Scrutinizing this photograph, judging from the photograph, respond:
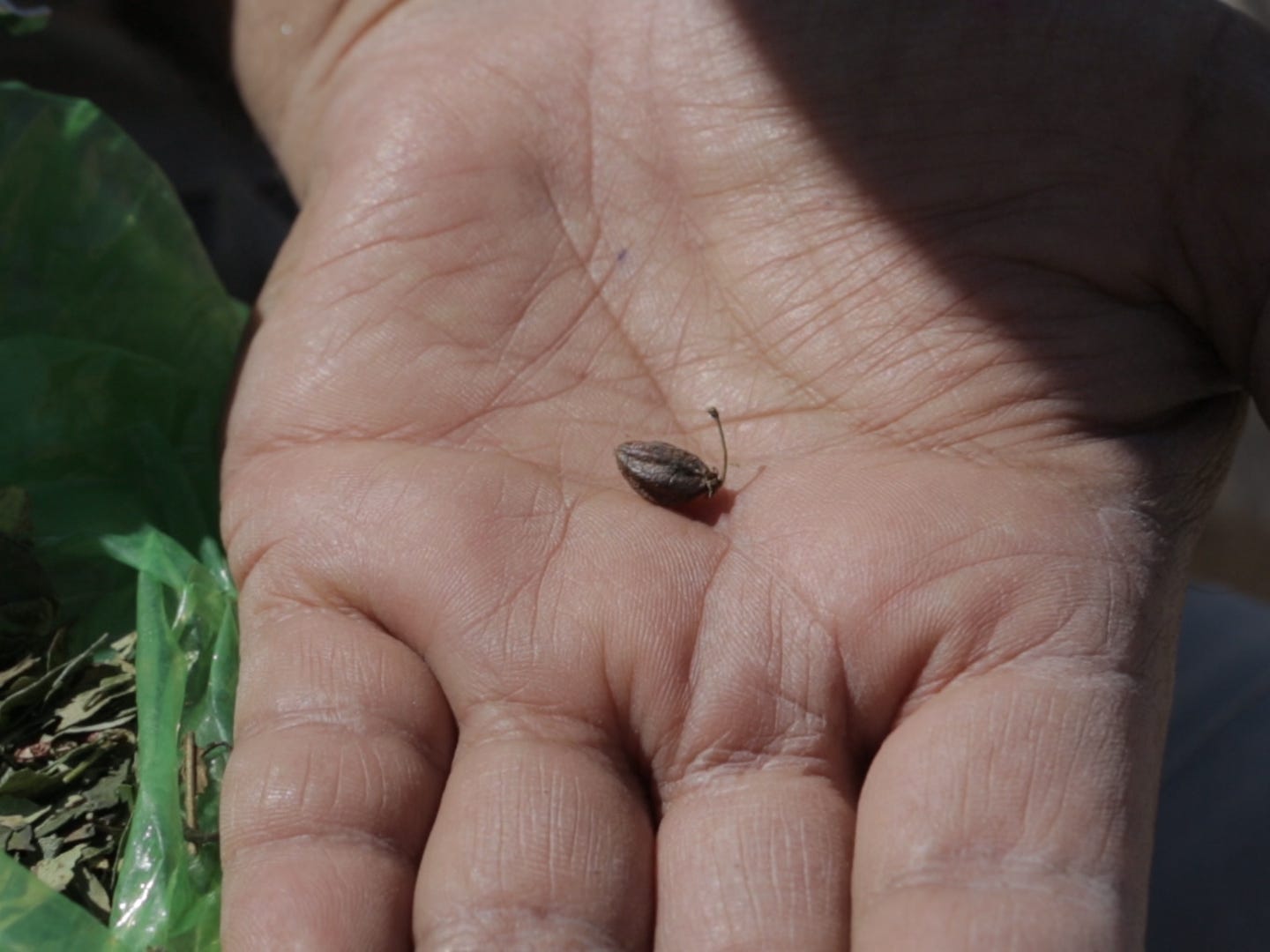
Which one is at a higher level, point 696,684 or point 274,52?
point 274,52

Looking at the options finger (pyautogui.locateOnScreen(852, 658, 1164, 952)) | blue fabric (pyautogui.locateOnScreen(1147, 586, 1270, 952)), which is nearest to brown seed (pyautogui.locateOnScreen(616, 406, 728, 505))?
finger (pyautogui.locateOnScreen(852, 658, 1164, 952))

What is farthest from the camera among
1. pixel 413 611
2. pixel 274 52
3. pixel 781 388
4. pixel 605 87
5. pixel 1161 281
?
pixel 274 52

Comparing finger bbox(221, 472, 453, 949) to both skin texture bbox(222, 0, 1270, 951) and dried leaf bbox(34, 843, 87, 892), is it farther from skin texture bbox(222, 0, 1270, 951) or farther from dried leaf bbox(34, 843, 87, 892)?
dried leaf bbox(34, 843, 87, 892)

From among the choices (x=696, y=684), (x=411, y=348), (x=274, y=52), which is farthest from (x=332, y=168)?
(x=696, y=684)

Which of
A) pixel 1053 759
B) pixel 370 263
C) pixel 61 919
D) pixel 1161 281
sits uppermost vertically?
pixel 1161 281

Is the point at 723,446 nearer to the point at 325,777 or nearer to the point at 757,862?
the point at 757,862

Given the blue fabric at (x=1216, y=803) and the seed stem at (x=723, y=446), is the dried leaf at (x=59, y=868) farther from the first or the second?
the blue fabric at (x=1216, y=803)

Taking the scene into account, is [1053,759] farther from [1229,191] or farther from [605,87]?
[605,87]

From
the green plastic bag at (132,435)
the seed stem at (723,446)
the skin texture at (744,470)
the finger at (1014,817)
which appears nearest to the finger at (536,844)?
the skin texture at (744,470)
